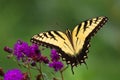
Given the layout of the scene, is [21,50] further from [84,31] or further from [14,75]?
[84,31]

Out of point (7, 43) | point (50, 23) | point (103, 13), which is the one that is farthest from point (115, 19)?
point (7, 43)

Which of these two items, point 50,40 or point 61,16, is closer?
point 50,40

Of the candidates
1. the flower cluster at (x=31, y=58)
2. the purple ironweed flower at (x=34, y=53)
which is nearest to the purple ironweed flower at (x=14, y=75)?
the flower cluster at (x=31, y=58)

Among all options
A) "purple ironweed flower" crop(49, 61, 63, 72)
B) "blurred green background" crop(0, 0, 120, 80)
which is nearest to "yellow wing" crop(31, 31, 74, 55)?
"purple ironweed flower" crop(49, 61, 63, 72)

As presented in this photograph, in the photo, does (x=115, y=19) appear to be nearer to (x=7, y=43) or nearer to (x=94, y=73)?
(x=7, y=43)

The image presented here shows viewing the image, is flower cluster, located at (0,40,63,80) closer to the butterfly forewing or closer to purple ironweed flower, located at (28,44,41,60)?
purple ironweed flower, located at (28,44,41,60)

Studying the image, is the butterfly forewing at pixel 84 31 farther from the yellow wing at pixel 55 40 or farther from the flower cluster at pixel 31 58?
the flower cluster at pixel 31 58
